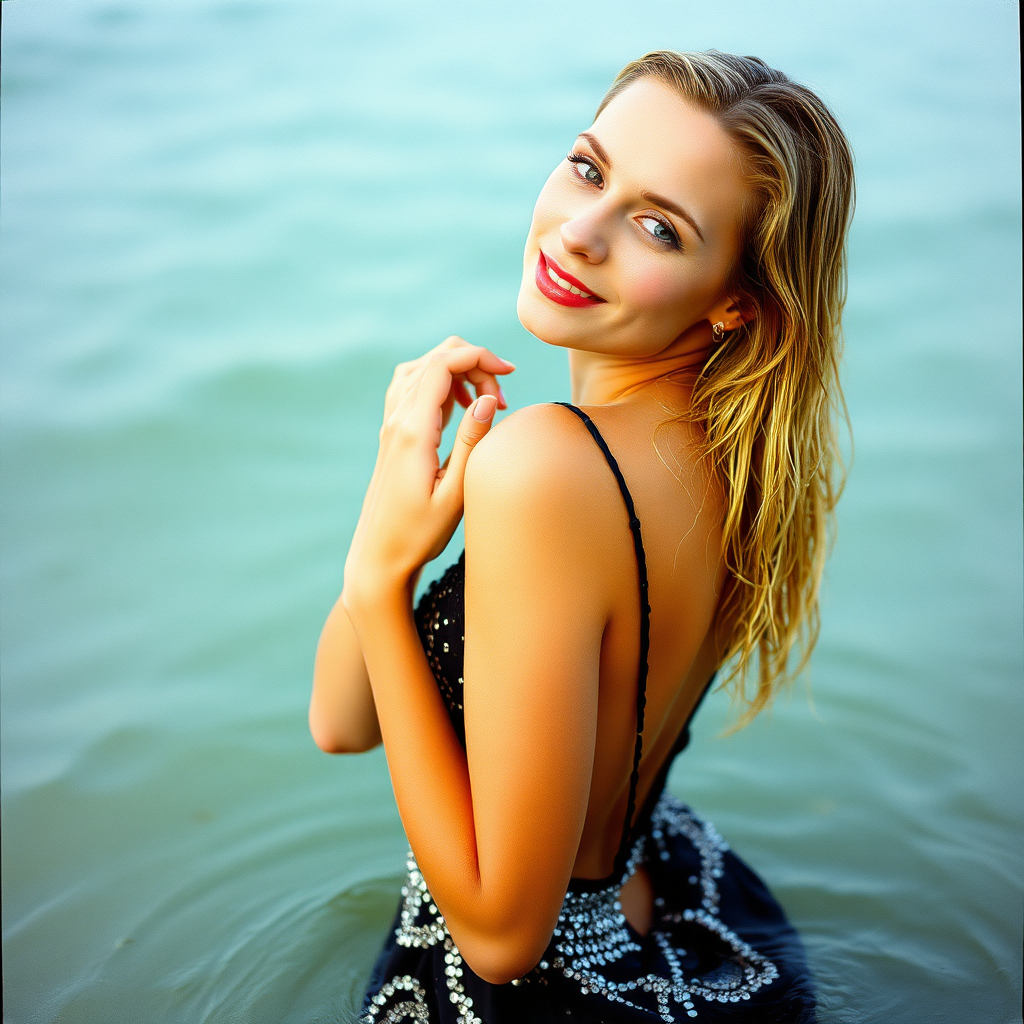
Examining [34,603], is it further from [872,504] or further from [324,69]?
[324,69]

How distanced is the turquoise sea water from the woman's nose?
54 cm

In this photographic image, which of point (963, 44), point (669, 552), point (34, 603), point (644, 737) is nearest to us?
point (669, 552)

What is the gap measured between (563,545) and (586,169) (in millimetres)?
695

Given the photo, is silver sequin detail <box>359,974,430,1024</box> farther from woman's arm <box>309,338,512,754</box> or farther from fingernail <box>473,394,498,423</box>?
Answer: fingernail <box>473,394,498,423</box>

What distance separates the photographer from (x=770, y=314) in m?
1.84

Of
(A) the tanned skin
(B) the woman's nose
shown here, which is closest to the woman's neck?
(A) the tanned skin

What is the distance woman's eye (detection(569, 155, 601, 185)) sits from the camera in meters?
1.75

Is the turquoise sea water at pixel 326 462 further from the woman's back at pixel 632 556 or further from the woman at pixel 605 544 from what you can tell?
the woman's back at pixel 632 556

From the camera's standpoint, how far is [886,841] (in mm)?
3010

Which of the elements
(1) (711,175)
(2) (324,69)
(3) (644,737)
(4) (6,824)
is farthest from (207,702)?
(2) (324,69)

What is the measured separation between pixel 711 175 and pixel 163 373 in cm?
370

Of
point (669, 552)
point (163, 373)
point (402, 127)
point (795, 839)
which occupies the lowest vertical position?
point (795, 839)

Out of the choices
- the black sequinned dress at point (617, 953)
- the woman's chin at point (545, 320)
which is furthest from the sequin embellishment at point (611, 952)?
the woman's chin at point (545, 320)

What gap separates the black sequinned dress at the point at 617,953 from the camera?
1.73m
